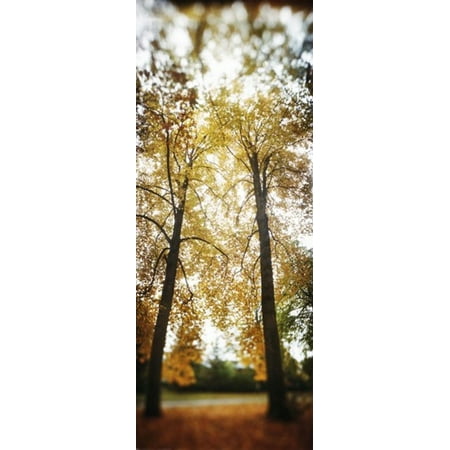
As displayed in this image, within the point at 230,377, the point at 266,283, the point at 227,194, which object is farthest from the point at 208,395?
the point at 227,194

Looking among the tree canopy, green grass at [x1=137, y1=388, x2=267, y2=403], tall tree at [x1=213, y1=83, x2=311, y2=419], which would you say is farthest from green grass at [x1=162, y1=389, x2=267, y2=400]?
tall tree at [x1=213, y1=83, x2=311, y2=419]

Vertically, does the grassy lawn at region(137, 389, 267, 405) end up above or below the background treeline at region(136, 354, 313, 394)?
below

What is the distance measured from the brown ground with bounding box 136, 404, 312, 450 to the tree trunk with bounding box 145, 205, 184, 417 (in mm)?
139

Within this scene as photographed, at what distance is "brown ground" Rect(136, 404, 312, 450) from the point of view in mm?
2176

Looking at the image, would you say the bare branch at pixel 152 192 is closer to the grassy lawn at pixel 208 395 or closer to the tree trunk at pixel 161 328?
the tree trunk at pixel 161 328

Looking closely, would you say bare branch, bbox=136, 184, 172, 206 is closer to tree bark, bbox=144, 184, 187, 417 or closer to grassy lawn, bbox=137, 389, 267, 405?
tree bark, bbox=144, 184, 187, 417

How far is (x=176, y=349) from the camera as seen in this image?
2.23 meters

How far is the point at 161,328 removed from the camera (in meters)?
2.23

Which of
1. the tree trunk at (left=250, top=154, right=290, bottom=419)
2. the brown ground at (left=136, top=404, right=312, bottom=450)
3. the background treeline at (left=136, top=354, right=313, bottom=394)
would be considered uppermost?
the tree trunk at (left=250, top=154, right=290, bottom=419)

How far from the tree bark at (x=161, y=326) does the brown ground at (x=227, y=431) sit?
0.14m

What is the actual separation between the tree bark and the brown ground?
0.14m
